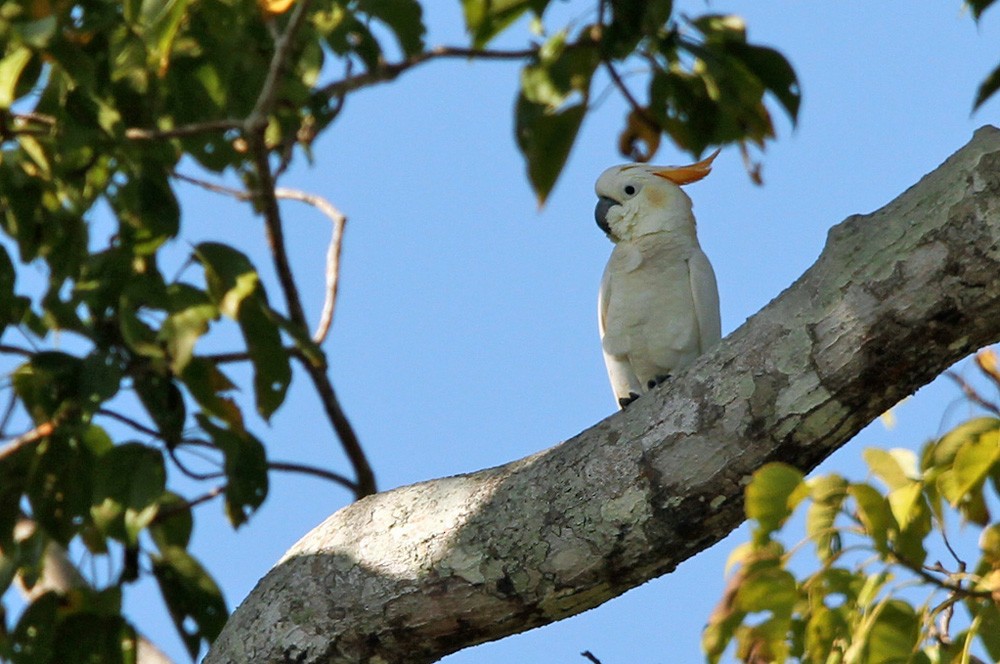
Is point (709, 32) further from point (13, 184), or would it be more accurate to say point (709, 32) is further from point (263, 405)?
Answer: point (13, 184)

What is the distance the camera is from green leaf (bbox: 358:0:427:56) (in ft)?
8.55

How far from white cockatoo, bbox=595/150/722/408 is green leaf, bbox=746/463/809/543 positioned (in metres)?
1.00

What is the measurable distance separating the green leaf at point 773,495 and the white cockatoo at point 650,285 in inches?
39.3

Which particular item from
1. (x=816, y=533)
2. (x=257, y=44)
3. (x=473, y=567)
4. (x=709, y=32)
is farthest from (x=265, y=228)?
(x=816, y=533)

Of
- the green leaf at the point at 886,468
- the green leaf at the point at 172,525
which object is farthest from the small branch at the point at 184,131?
the green leaf at the point at 886,468

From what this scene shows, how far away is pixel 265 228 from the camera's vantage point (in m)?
3.26

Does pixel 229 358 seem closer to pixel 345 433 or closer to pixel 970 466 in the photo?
pixel 345 433

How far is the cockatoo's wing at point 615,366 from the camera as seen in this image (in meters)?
2.37

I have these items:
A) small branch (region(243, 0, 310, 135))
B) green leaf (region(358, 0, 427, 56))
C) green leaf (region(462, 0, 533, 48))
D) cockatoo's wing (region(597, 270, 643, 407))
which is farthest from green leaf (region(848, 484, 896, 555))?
green leaf (region(358, 0, 427, 56))

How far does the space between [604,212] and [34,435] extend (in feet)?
4.36

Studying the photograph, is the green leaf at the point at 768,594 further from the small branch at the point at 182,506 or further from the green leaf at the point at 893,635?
the small branch at the point at 182,506

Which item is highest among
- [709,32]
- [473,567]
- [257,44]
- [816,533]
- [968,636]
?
[257,44]

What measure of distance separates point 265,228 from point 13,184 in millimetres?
788

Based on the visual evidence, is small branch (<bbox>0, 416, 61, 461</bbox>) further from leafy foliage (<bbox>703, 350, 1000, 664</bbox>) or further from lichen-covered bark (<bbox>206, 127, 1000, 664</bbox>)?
leafy foliage (<bbox>703, 350, 1000, 664</bbox>)
